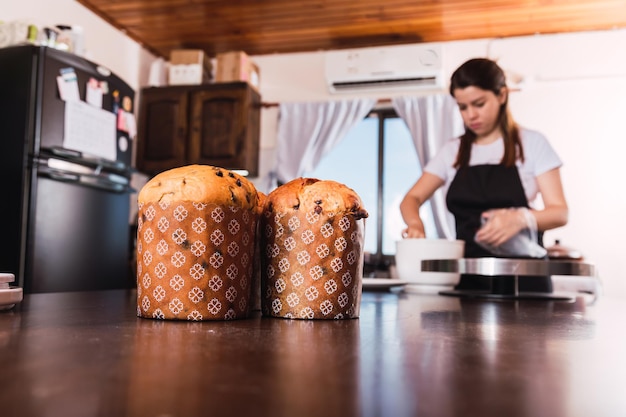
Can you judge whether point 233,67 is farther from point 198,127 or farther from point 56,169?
point 56,169

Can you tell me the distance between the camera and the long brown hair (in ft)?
5.74

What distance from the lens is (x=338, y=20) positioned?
384 centimetres

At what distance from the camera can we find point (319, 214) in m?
0.61

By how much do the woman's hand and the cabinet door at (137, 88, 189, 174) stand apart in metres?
3.01

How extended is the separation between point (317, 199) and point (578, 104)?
3.79m

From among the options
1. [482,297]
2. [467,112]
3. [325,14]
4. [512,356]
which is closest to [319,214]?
[512,356]

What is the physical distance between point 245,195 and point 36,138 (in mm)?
2396

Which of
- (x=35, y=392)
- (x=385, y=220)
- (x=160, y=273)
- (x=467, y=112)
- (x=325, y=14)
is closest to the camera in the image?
(x=35, y=392)

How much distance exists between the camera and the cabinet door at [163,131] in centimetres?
418

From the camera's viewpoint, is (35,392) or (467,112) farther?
(467,112)

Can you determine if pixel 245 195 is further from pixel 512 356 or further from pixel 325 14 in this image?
pixel 325 14

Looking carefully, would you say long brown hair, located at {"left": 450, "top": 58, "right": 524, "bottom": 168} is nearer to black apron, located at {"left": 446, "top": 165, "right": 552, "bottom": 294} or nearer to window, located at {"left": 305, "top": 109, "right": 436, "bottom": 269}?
black apron, located at {"left": 446, "top": 165, "right": 552, "bottom": 294}

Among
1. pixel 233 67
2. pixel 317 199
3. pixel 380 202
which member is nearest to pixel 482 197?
pixel 317 199

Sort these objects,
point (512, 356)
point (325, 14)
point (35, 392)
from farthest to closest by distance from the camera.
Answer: point (325, 14) → point (512, 356) → point (35, 392)
